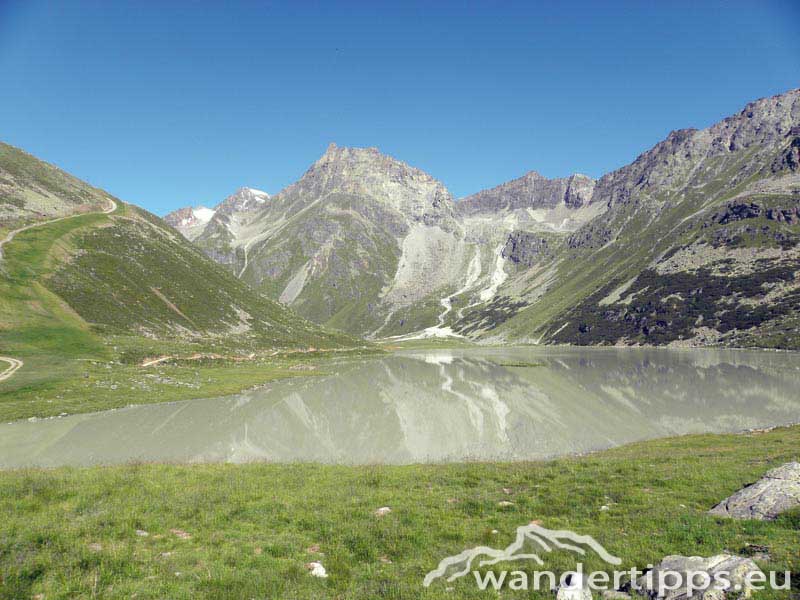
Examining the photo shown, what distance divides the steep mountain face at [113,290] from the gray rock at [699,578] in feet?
285

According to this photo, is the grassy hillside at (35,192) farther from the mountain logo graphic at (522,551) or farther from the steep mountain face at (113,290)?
the mountain logo graphic at (522,551)

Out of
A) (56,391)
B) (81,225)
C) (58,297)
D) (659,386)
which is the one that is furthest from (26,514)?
(81,225)

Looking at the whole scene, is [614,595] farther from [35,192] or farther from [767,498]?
[35,192]

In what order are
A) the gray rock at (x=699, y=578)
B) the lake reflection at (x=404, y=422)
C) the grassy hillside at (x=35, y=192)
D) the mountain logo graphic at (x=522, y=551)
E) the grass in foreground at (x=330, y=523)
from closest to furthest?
1. the gray rock at (x=699, y=578)
2. the grass in foreground at (x=330, y=523)
3. the mountain logo graphic at (x=522, y=551)
4. the lake reflection at (x=404, y=422)
5. the grassy hillside at (x=35, y=192)

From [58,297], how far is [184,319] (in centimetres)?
2865

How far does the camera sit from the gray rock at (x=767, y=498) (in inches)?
505

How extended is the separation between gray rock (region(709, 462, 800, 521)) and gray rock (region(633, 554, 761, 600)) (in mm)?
5099

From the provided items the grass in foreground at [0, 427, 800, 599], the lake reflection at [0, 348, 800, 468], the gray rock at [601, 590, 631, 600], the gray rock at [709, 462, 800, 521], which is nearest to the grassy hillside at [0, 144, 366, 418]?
the lake reflection at [0, 348, 800, 468]

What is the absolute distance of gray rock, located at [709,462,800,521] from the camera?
12.8 m

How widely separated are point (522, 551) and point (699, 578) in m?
4.64

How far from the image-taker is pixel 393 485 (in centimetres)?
2056

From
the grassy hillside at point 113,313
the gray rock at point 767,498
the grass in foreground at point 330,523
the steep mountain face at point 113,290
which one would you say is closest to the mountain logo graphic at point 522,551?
the grass in foreground at point 330,523

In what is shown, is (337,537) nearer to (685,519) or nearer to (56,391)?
(685,519)

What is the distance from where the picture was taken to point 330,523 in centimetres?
1515
